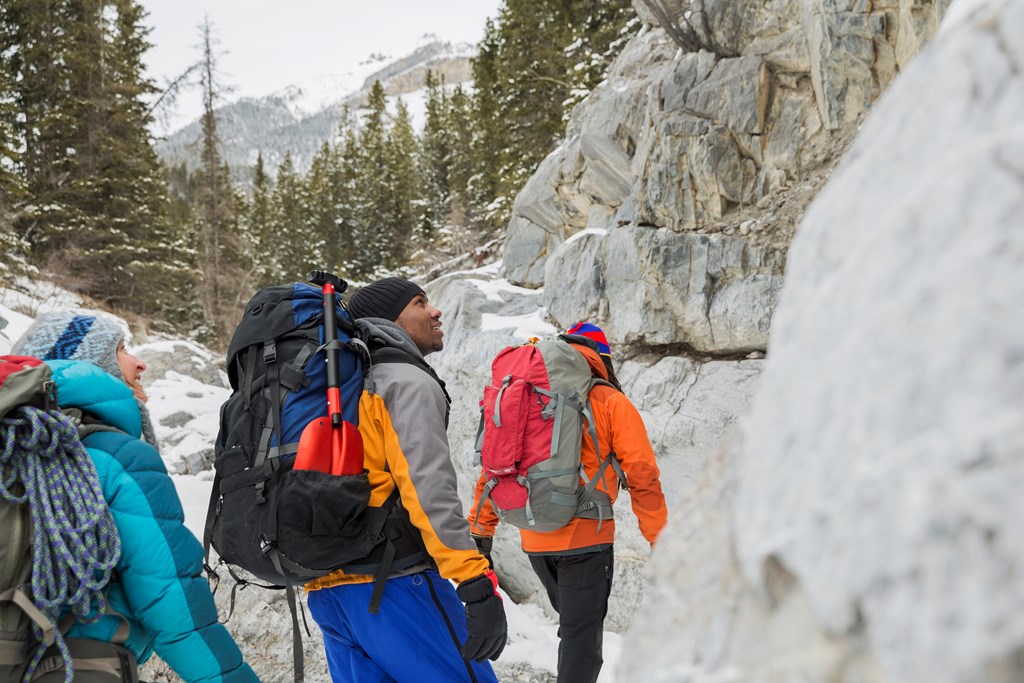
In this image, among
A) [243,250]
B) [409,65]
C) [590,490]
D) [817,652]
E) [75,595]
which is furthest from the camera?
[409,65]

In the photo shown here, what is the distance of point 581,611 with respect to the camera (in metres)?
3.22

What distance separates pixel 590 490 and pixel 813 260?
265cm

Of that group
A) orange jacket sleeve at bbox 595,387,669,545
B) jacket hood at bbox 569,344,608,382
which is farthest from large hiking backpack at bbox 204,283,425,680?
jacket hood at bbox 569,344,608,382

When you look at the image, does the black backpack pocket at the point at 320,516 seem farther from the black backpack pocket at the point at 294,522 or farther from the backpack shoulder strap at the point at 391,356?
the backpack shoulder strap at the point at 391,356

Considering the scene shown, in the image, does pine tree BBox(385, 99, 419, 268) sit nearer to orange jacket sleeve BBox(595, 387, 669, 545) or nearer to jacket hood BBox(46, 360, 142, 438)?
orange jacket sleeve BBox(595, 387, 669, 545)

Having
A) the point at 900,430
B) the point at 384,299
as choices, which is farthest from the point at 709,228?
the point at 900,430

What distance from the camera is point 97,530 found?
1.86 meters

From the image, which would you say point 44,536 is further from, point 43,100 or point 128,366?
point 43,100

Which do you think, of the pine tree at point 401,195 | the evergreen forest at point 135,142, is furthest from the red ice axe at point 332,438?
the pine tree at point 401,195

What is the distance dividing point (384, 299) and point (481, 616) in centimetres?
154

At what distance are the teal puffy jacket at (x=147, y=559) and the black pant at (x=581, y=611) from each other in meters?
1.69

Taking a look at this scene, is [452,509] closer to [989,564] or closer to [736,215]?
[989,564]

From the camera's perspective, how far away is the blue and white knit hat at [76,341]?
244 centimetres

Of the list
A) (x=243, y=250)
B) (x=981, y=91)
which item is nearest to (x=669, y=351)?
(x=981, y=91)
